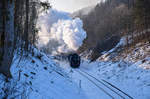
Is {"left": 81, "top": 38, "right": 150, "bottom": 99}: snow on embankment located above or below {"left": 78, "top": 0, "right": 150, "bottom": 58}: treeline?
below

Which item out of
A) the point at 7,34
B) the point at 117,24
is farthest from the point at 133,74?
the point at 117,24

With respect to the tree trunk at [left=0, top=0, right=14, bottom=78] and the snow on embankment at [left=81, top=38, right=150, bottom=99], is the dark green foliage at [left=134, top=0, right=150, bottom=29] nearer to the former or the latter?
the snow on embankment at [left=81, top=38, right=150, bottom=99]

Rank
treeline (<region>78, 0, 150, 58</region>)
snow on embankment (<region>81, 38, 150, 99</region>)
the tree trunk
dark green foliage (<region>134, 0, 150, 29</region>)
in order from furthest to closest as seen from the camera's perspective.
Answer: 1. treeline (<region>78, 0, 150, 58</region>)
2. dark green foliage (<region>134, 0, 150, 29</region>)
3. snow on embankment (<region>81, 38, 150, 99</region>)
4. the tree trunk

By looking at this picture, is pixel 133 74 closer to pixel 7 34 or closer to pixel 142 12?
pixel 7 34

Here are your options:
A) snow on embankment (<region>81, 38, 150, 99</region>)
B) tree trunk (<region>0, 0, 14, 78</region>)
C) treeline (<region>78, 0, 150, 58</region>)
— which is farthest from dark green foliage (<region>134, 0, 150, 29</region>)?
tree trunk (<region>0, 0, 14, 78</region>)

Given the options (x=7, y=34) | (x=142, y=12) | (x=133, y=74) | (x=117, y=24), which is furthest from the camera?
(x=117, y=24)

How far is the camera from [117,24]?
72.2 metres

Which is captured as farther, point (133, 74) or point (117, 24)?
point (117, 24)

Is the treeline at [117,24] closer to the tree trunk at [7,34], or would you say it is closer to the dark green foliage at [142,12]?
the dark green foliage at [142,12]

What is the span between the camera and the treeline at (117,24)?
31.0 meters

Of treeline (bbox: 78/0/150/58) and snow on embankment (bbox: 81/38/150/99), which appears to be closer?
snow on embankment (bbox: 81/38/150/99)

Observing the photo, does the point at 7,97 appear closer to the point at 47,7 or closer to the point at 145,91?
the point at 47,7

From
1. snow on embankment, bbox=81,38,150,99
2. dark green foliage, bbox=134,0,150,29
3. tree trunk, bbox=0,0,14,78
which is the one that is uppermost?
dark green foliage, bbox=134,0,150,29

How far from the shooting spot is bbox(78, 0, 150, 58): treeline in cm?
3097
